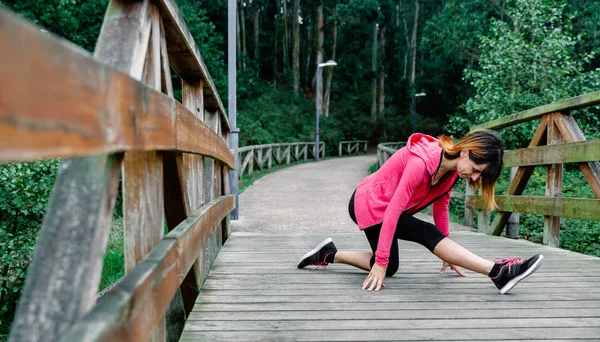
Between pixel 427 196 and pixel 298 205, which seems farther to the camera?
pixel 298 205

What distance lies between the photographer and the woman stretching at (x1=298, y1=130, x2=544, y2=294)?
2891mm

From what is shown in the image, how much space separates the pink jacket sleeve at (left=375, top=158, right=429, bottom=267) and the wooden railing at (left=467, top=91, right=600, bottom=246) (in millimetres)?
1650

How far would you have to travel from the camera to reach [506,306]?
2.74 m

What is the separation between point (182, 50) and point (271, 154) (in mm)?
16043

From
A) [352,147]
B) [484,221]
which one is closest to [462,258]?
[484,221]

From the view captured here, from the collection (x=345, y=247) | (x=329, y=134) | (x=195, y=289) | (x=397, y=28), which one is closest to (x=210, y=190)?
(x=195, y=289)

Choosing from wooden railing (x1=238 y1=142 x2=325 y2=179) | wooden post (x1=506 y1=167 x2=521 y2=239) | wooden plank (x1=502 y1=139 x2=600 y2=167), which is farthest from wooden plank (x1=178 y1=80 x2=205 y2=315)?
wooden railing (x1=238 y1=142 x2=325 y2=179)

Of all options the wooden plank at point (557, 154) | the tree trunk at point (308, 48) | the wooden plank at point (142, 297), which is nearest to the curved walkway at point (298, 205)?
the wooden plank at point (557, 154)

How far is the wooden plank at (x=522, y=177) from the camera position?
188 inches

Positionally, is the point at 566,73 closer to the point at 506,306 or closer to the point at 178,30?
the point at 506,306

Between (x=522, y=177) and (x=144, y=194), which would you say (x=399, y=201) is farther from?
(x=522, y=177)

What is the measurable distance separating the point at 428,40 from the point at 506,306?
907 inches

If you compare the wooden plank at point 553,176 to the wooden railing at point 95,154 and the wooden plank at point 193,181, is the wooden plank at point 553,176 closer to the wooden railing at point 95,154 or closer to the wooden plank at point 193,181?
the wooden plank at point 193,181

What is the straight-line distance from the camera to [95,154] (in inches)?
39.4
